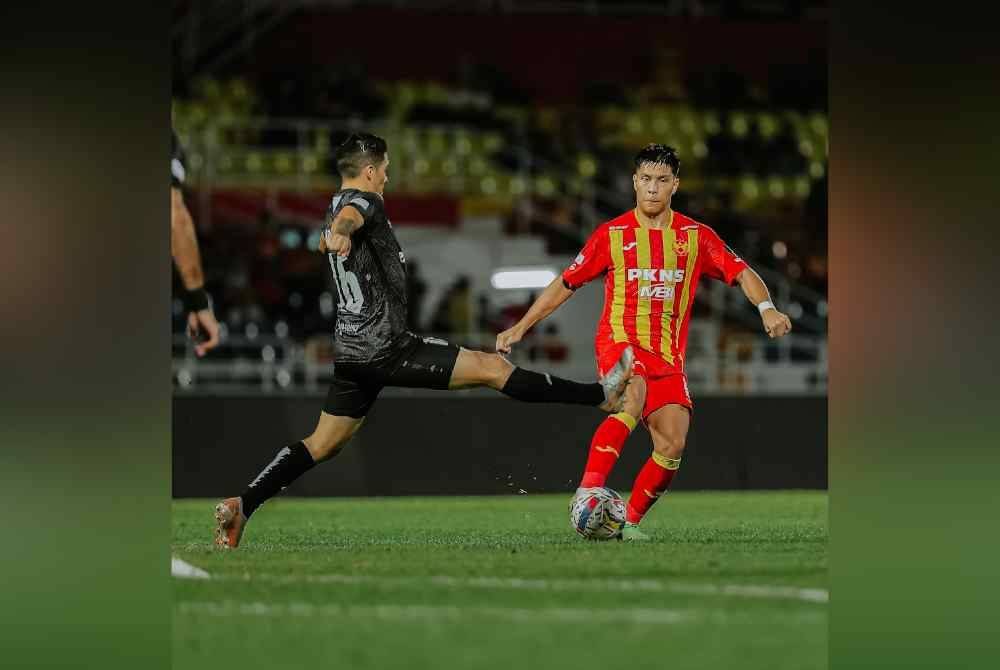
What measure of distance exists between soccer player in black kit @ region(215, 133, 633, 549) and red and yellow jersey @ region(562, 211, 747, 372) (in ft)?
2.12

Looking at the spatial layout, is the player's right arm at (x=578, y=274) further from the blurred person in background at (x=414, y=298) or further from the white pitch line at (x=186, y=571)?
the blurred person in background at (x=414, y=298)

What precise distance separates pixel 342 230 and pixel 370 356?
560mm

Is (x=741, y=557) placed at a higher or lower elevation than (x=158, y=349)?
lower

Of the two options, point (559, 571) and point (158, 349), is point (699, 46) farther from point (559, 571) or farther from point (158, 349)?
point (158, 349)

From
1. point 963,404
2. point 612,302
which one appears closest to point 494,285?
point 612,302

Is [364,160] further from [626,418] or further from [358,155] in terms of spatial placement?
[626,418]

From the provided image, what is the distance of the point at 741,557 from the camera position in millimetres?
5527

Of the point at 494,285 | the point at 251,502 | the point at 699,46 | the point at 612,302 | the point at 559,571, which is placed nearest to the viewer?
the point at 559,571

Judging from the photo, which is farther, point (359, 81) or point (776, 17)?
point (776, 17)

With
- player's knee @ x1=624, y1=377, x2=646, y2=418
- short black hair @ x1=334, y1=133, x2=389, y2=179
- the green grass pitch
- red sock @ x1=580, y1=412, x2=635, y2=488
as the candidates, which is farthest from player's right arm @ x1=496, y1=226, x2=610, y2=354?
short black hair @ x1=334, y1=133, x2=389, y2=179

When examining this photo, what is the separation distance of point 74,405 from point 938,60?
1.76 meters

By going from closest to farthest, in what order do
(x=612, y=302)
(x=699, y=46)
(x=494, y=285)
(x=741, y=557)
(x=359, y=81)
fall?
(x=741, y=557)
(x=612, y=302)
(x=494, y=285)
(x=359, y=81)
(x=699, y=46)

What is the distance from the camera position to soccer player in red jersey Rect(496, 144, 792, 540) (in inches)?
257

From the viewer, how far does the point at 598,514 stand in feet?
20.2
